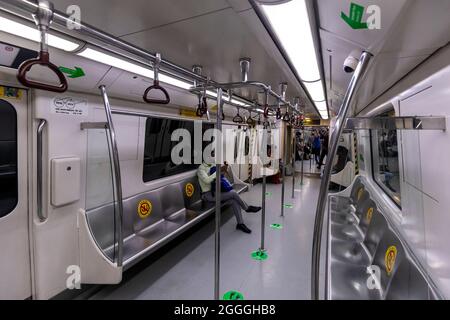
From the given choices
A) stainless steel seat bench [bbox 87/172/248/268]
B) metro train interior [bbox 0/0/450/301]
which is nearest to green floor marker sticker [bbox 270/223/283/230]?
metro train interior [bbox 0/0/450/301]

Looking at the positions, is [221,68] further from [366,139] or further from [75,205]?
[366,139]

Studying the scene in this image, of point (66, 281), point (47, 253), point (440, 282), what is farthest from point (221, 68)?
point (66, 281)

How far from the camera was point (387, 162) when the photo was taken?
10.5 feet

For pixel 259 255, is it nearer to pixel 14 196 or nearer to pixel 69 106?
pixel 14 196

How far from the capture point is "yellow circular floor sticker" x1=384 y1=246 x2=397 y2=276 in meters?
1.67

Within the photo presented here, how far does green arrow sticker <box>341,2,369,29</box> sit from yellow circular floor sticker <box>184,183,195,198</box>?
139 inches

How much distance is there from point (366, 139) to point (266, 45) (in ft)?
12.7

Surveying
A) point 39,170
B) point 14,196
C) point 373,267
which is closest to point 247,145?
point 373,267

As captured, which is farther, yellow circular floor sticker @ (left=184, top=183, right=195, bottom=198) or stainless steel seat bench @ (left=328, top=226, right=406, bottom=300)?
yellow circular floor sticker @ (left=184, top=183, right=195, bottom=198)

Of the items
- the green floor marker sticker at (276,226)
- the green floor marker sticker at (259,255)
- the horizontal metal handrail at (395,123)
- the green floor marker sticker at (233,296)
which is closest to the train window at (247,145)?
the green floor marker sticker at (276,226)

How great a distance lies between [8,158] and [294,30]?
93.2 inches

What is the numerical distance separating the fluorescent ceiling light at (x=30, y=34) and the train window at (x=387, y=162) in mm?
3047

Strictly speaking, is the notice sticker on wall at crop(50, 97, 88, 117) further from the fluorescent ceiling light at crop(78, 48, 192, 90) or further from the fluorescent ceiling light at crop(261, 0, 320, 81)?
the fluorescent ceiling light at crop(261, 0, 320, 81)

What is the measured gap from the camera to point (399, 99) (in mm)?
2023
